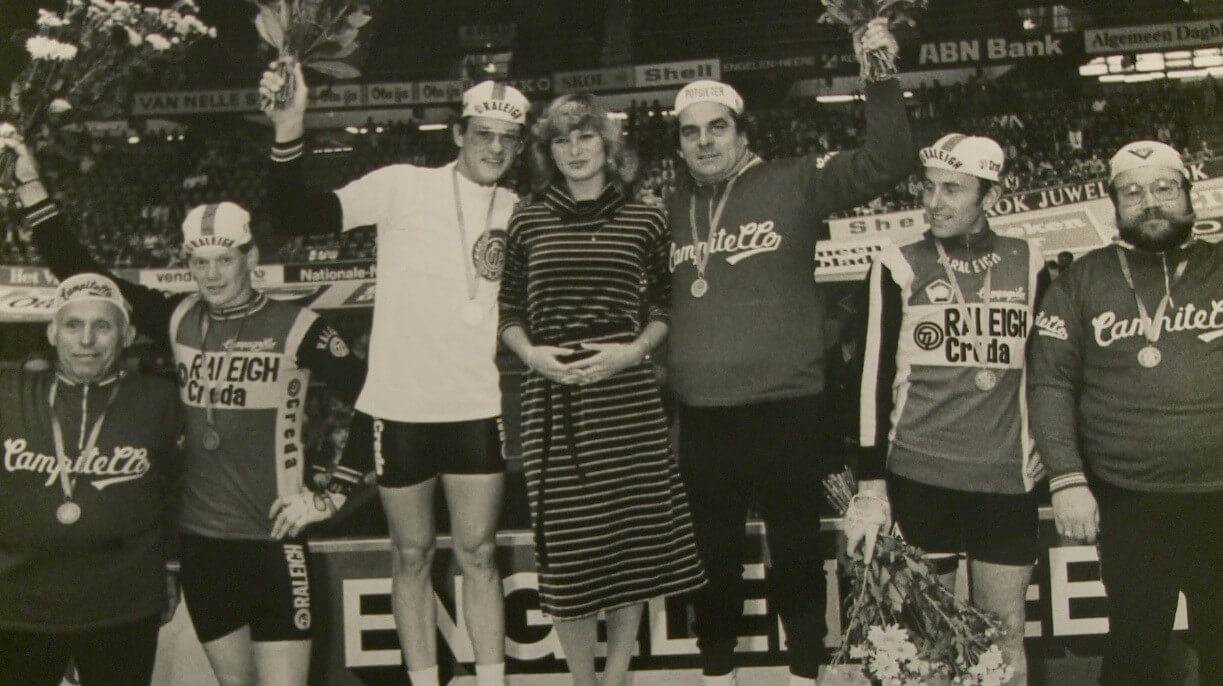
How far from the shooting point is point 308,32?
2.50m

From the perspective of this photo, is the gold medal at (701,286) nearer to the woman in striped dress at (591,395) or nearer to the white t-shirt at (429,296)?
the woman in striped dress at (591,395)

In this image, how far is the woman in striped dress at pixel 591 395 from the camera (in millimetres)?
2279

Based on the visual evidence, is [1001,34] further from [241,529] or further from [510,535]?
[241,529]

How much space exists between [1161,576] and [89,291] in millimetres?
2658

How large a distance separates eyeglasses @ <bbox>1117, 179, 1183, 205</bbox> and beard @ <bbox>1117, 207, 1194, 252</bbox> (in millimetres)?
32

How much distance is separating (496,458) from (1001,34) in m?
6.95

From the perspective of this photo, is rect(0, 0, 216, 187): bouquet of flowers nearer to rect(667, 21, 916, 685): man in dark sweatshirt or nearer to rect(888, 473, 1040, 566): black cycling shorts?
rect(667, 21, 916, 685): man in dark sweatshirt

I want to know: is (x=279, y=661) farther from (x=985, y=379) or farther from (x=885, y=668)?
(x=985, y=379)

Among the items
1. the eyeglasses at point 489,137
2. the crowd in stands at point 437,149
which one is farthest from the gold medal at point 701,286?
the crowd in stands at point 437,149

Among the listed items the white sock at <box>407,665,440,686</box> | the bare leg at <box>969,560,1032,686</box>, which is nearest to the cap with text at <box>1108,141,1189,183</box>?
the bare leg at <box>969,560,1032,686</box>

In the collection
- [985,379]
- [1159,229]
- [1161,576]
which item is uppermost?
[1159,229]

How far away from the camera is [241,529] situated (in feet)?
7.84

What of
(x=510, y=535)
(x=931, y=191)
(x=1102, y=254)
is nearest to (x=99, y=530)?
(x=510, y=535)

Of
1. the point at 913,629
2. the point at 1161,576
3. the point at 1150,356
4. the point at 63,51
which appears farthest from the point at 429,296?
the point at 1161,576
